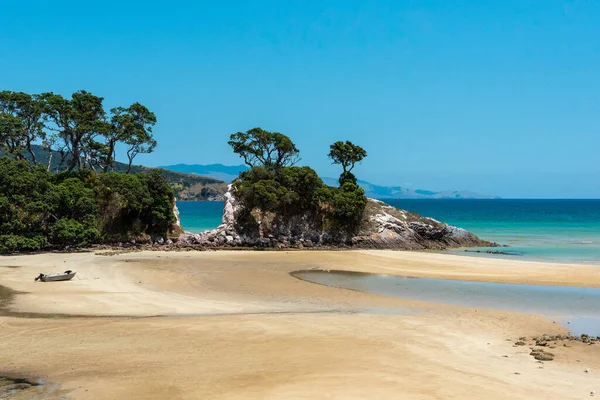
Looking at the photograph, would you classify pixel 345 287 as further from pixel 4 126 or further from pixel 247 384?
pixel 4 126

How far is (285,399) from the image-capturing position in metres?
10.1

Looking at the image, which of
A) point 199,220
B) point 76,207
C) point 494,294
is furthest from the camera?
point 199,220

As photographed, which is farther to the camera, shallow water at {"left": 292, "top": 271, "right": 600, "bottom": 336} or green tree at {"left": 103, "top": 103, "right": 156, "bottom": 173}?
green tree at {"left": 103, "top": 103, "right": 156, "bottom": 173}

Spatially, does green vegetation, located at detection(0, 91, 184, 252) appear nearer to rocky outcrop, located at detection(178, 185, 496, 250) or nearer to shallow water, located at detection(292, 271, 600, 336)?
rocky outcrop, located at detection(178, 185, 496, 250)

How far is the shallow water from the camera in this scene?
64.2 ft

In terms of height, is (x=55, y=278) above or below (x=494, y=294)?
below

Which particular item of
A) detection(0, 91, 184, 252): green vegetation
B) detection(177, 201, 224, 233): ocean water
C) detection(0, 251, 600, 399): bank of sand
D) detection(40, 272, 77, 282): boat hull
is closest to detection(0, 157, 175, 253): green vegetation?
detection(0, 91, 184, 252): green vegetation

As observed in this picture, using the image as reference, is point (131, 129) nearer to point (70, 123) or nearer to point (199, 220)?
point (70, 123)

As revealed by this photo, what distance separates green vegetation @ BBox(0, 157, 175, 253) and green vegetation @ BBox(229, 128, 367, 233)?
7.91 metres

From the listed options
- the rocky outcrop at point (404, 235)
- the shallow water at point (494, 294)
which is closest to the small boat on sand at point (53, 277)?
the shallow water at point (494, 294)

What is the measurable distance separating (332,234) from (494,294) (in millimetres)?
29481

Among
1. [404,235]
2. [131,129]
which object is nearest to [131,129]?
[131,129]

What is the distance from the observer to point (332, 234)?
5325 centimetres

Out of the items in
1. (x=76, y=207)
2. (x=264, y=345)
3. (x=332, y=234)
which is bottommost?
(x=264, y=345)
